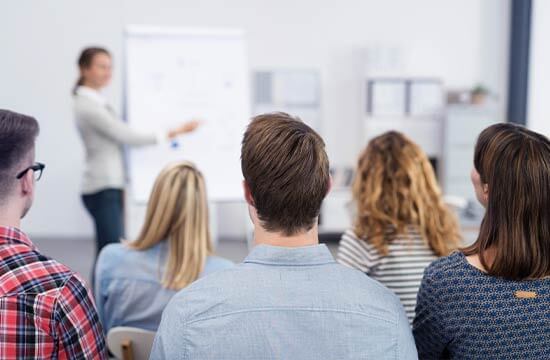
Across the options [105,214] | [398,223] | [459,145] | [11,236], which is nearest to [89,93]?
[105,214]

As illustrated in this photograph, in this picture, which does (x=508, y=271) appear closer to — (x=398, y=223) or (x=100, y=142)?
(x=398, y=223)

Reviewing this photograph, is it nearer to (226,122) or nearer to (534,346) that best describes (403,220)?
(534,346)

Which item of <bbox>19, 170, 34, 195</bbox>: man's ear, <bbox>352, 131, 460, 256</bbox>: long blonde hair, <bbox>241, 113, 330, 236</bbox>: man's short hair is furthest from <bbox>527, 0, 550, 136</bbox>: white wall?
<bbox>19, 170, 34, 195</bbox>: man's ear

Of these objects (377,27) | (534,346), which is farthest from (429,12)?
(534,346)

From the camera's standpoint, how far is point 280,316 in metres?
0.91

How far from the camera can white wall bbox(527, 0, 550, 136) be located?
185 inches

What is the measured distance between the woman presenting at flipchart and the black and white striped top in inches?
64.5

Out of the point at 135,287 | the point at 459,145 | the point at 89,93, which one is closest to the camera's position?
the point at 135,287

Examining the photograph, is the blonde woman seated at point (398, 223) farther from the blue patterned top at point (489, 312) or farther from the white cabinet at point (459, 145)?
the white cabinet at point (459, 145)

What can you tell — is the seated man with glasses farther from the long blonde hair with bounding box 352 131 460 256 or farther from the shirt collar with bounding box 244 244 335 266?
the long blonde hair with bounding box 352 131 460 256

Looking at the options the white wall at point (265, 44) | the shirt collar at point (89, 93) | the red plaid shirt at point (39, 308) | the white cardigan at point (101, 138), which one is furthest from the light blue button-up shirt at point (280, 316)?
the white wall at point (265, 44)

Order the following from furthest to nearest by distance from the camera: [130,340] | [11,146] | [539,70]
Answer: [539,70] → [130,340] → [11,146]

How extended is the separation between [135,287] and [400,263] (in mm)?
833

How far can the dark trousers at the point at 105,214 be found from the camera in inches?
123
